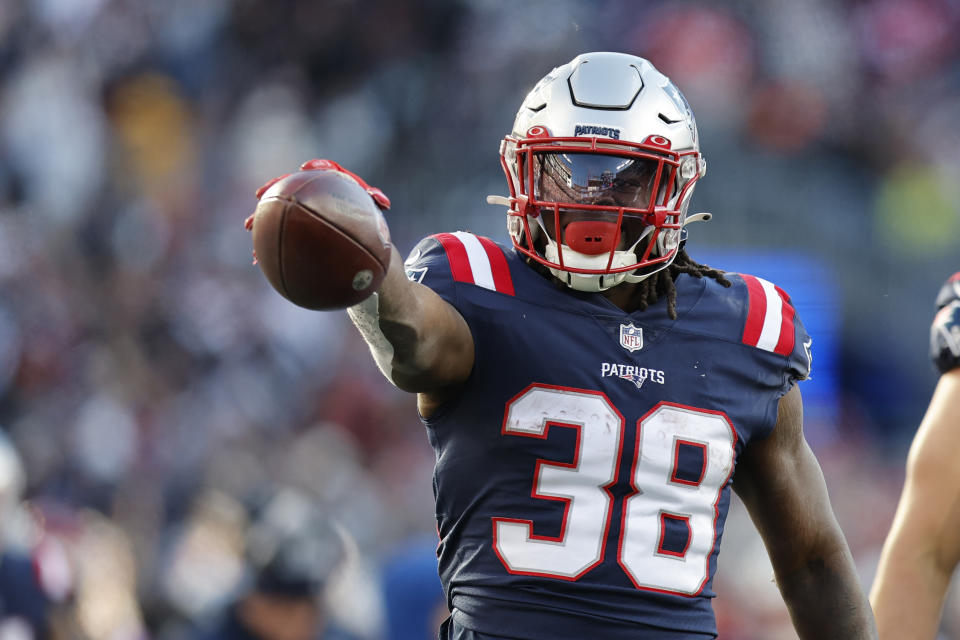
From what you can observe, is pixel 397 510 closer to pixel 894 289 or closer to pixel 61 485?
pixel 61 485

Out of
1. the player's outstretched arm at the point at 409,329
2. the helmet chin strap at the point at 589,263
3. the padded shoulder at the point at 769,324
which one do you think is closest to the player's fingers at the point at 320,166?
the player's outstretched arm at the point at 409,329

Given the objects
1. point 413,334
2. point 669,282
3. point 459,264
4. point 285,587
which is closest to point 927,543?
point 669,282

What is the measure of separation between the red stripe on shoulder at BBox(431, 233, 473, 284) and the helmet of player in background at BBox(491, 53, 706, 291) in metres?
0.11

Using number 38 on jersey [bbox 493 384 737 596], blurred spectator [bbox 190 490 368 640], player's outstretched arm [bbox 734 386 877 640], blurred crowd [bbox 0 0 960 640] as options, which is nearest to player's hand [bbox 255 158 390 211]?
number 38 on jersey [bbox 493 384 737 596]

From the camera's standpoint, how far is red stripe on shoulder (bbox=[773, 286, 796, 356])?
→ 2480 millimetres

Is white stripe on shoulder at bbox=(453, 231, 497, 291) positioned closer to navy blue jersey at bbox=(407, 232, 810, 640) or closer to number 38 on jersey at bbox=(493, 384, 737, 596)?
navy blue jersey at bbox=(407, 232, 810, 640)

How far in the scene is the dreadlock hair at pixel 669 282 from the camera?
243 cm

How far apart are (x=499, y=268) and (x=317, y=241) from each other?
554 millimetres

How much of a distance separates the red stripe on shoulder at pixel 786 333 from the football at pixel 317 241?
3.03ft

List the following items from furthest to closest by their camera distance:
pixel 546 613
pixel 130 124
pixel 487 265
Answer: pixel 130 124, pixel 487 265, pixel 546 613

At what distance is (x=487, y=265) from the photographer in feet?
7.68

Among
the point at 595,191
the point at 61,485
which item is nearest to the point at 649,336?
the point at 595,191

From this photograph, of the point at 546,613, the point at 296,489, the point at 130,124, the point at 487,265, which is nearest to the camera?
the point at 546,613

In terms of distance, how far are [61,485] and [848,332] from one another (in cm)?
463
